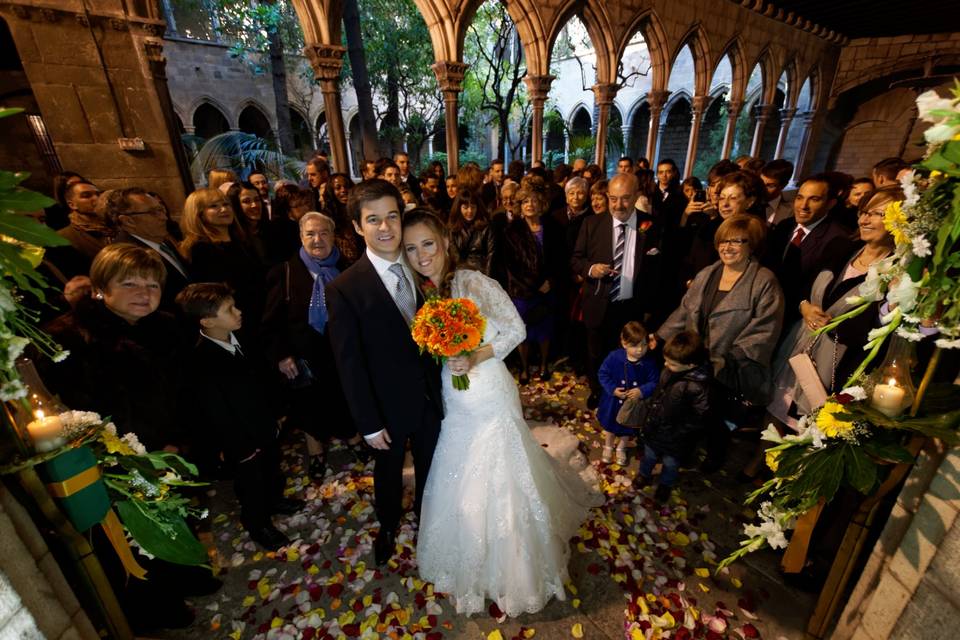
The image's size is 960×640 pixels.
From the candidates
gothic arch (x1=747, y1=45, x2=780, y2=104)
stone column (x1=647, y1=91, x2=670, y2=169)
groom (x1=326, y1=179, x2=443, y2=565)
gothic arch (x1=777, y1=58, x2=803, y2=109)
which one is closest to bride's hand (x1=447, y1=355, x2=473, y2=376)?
groom (x1=326, y1=179, x2=443, y2=565)

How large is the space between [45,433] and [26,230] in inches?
27.1

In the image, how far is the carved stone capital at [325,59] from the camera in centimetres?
645

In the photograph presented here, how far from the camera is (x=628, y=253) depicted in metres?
4.04

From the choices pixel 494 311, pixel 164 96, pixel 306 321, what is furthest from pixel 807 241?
pixel 164 96

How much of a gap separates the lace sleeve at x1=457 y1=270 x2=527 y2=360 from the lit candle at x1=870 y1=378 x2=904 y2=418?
1586mm

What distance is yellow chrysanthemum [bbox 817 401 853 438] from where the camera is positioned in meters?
1.60

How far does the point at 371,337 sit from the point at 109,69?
5361 millimetres

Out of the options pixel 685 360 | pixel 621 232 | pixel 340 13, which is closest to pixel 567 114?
pixel 340 13

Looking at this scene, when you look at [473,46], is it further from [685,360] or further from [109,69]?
[685,360]

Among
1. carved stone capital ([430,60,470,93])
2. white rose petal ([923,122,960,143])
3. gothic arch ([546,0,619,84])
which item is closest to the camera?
white rose petal ([923,122,960,143])

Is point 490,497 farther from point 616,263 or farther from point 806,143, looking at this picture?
point 806,143

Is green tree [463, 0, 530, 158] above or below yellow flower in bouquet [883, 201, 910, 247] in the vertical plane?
above

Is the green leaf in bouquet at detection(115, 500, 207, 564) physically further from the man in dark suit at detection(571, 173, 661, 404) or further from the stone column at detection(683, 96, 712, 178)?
the stone column at detection(683, 96, 712, 178)

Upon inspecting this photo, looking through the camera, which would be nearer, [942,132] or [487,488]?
[942,132]
